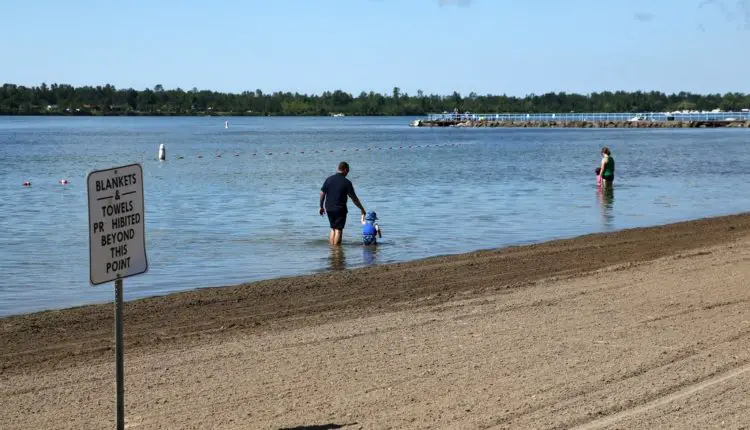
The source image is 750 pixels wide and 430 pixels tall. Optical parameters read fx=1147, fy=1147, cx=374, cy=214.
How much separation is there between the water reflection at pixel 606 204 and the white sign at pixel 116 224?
1881cm

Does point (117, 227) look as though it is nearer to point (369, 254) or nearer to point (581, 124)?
point (369, 254)

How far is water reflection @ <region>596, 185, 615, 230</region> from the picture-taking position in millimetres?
25797

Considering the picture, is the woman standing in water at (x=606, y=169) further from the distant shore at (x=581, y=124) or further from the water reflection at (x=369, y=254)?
the distant shore at (x=581, y=124)

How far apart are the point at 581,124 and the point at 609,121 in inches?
222

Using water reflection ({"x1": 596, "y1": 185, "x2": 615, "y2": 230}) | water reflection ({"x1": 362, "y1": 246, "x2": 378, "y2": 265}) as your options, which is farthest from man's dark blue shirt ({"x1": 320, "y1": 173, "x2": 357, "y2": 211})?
water reflection ({"x1": 596, "y1": 185, "x2": 615, "y2": 230})

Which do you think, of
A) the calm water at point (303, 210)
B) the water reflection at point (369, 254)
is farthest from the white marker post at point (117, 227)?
the water reflection at point (369, 254)

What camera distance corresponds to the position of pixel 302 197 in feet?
116

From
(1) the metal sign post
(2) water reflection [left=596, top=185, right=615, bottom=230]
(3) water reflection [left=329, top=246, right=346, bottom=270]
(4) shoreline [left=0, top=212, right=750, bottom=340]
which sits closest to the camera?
(1) the metal sign post

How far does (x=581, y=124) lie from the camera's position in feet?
489

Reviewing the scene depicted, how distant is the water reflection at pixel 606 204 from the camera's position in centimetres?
2580

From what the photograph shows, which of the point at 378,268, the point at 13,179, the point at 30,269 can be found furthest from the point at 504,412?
the point at 13,179

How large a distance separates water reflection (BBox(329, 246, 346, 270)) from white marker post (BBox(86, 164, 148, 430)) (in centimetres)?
1109

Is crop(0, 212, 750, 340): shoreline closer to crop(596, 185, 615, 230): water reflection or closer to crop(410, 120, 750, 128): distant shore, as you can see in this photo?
crop(596, 185, 615, 230): water reflection

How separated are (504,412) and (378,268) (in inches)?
367
